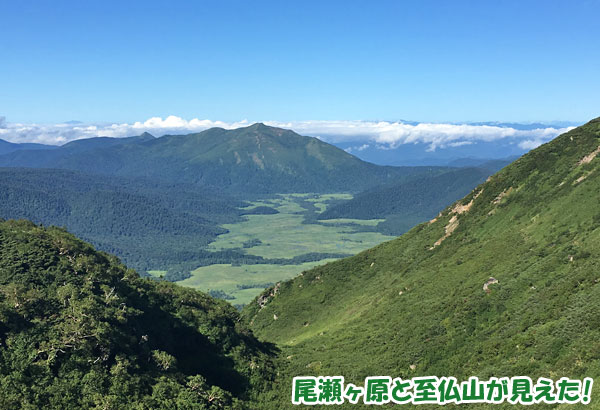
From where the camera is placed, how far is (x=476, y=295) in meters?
90.6

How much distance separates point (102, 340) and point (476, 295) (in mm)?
67877

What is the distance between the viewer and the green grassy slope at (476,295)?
6656 centimetres

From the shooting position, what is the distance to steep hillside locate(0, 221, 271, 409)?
205ft

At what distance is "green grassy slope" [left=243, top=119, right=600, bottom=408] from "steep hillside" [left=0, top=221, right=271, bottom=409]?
42.1 ft

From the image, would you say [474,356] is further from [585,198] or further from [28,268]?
[28,268]

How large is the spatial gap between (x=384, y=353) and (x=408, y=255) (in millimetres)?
62639

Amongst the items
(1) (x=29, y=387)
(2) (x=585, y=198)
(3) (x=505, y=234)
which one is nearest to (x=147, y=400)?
(1) (x=29, y=387)

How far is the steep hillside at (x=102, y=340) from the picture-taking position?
6259 cm

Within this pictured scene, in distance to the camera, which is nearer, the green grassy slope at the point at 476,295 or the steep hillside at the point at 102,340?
the steep hillside at the point at 102,340

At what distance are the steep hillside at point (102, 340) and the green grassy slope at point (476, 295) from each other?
505 inches

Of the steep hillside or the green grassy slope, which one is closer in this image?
the steep hillside

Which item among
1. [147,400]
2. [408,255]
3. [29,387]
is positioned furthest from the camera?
[408,255]

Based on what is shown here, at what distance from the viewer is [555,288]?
75.1 meters

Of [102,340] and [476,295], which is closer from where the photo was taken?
[102,340]
